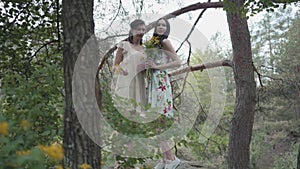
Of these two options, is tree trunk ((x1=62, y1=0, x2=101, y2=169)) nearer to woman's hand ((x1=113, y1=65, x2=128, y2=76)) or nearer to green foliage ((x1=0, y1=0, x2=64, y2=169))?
green foliage ((x1=0, y1=0, x2=64, y2=169))

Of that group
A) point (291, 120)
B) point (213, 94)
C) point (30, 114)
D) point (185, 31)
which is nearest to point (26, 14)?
point (30, 114)

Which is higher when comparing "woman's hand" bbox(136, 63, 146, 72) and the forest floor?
"woman's hand" bbox(136, 63, 146, 72)

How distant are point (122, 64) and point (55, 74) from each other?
695 mm

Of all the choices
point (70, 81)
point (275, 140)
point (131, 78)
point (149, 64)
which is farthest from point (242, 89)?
point (275, 140)

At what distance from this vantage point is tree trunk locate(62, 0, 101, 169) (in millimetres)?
1425

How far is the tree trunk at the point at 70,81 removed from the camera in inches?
56.1

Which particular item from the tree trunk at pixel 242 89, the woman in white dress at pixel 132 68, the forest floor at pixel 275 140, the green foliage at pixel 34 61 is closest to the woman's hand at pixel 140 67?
the woman in white dress at pixel 132 68

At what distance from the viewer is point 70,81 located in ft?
4.76

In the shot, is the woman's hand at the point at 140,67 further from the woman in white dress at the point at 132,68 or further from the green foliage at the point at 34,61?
the green foliage at the point at 34,61

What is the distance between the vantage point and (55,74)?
1652mm

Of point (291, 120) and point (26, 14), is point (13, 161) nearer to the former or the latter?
point (26, 14)

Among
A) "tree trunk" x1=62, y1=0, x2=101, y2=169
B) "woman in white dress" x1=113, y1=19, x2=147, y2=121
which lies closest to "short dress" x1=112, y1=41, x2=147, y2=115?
"woman in white dress" x1=113, y1=19, x2=147, y2=121

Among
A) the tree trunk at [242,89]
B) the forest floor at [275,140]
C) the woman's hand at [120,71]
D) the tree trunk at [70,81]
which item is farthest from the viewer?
the forest floor at [275,140]

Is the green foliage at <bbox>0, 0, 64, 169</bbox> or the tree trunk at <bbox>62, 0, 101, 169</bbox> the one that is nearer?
the tree trunk at <bbox>62, 0, 101, 169</bbox>
